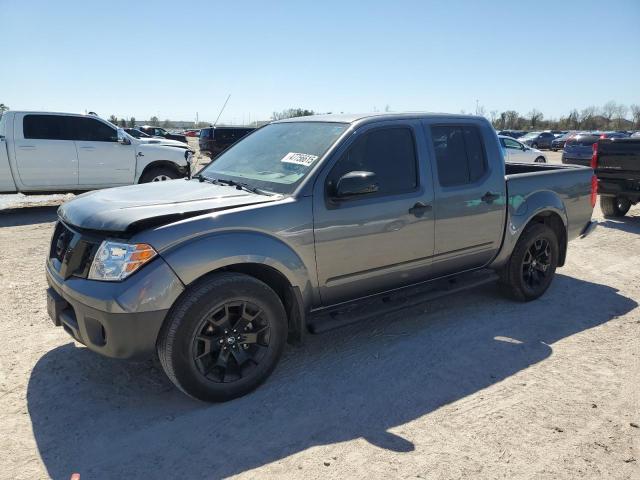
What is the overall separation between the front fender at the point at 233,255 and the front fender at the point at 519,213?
7.53 ft

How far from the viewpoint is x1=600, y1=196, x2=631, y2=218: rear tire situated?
998cm

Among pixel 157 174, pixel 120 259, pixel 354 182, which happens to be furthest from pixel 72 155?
pixel 354 182

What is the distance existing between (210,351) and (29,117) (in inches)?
339

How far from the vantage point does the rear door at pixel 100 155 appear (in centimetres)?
1010

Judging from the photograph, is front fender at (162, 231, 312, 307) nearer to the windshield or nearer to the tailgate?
the windshield

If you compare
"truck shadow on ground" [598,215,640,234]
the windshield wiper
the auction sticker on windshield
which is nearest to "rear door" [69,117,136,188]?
the windshield wiper

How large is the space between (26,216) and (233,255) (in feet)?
26.4

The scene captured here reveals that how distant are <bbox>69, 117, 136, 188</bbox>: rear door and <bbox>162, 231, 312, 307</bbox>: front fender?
8.29m

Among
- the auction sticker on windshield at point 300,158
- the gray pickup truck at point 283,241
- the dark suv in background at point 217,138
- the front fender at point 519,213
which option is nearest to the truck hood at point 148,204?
the gray pickup truck at point 283,241

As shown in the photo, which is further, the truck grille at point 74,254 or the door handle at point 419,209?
the door handle at point 419,209

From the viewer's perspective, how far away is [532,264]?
5176 millimetres

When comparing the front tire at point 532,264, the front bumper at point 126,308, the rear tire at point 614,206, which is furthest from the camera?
the rear tire at point 614,206

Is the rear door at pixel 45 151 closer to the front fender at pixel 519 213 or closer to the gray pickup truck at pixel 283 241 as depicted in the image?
the gray pickup truck at pixel 283 241

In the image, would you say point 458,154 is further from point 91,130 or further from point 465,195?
point 91,130
